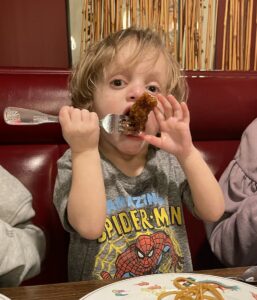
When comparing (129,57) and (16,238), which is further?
(129,57)

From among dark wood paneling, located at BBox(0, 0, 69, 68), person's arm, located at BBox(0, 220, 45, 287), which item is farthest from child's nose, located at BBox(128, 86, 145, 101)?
dark wood paneling, located at BBox(0, 0, 69, 68)

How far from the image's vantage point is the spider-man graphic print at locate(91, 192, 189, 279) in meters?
0.98

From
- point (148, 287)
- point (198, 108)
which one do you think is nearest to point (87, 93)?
point (198, 108)

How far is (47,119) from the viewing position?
834mm

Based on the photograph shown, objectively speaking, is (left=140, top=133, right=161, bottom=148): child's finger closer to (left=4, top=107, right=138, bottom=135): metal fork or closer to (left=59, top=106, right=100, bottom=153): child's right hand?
(left=4, top=107, right=138, bottom=135): metal fork

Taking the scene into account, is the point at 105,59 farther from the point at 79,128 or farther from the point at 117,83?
the point at 79,128

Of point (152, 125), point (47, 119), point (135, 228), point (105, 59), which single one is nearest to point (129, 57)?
point (105, 59)

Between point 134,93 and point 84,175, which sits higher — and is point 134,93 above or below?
above

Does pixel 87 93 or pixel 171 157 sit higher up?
pixel 87 93

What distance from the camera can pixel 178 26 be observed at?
202cm

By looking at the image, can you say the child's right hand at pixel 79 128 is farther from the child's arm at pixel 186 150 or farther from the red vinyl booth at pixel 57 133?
the red vinyl booth at pixel 57 133

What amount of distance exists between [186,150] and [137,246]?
257mm

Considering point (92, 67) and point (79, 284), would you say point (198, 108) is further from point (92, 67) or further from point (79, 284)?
point (79, 284)

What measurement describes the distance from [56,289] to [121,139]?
40 cm
